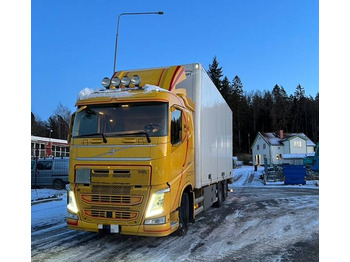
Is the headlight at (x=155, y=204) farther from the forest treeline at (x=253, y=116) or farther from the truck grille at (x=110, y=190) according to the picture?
the forest treeline at (x=253, y=116)

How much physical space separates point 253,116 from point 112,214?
7848 centimetres

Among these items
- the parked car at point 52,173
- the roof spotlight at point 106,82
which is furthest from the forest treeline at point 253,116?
the roof spotlight at point 106,82

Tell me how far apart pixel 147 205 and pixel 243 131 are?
248 ft

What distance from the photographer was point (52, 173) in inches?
675

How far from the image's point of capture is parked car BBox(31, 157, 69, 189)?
16953 millimetres

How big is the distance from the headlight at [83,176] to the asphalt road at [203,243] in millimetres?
1334

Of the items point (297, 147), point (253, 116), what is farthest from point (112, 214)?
point (253, 116)

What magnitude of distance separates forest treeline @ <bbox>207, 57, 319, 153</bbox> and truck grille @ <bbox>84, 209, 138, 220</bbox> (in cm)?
6706

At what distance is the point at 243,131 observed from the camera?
257 feet

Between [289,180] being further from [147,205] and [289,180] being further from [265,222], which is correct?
[147,205]

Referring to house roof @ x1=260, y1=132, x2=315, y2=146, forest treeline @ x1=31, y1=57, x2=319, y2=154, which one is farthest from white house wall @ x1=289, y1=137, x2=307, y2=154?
forest treeline @ x1=31, y1=57, x2=319, y2=154

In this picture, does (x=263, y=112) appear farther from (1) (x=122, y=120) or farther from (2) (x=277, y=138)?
(1) (x=122, y=120)
